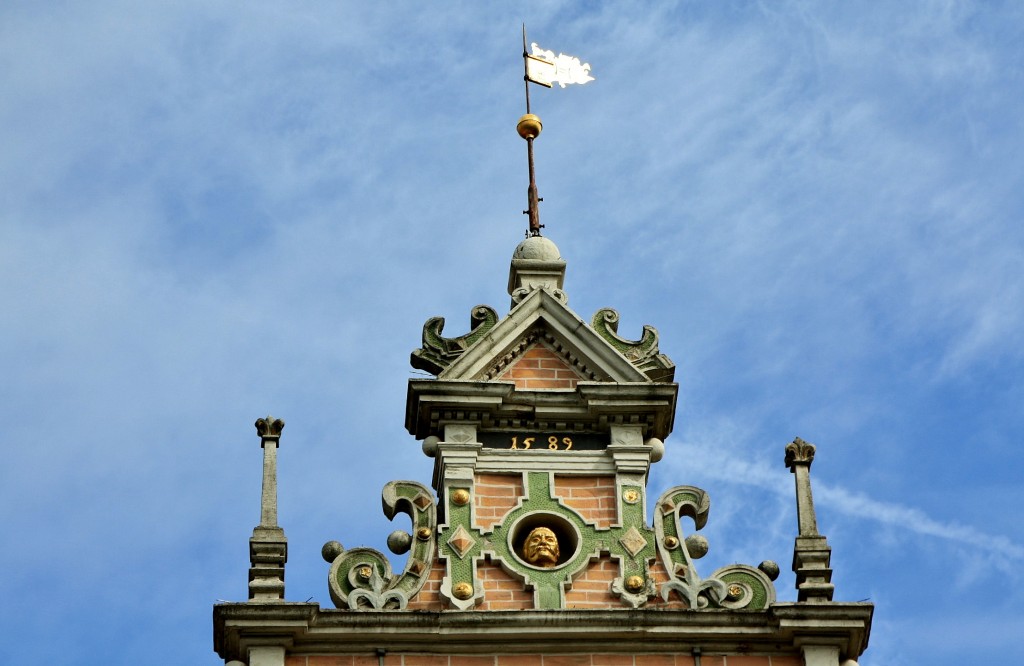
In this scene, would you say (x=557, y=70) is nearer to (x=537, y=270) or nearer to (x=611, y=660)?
(x=537, y=270)

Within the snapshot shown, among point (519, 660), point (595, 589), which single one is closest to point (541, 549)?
point (595, 589)

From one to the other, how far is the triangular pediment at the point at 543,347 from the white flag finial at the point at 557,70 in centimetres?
402

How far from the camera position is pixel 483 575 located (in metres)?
30.9

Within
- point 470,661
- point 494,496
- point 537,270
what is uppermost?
point 537,270

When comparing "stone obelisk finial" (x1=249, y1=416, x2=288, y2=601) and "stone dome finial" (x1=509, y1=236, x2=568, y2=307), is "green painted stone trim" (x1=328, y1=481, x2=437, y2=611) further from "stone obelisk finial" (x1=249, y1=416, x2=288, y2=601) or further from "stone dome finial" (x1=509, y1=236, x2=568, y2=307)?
"stone dome finial" (x1=509, y1=236, x2=568, y2=307)

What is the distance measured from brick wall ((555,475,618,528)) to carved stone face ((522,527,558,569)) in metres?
0.51

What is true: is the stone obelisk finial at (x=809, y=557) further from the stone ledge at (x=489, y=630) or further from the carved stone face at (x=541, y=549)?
the carved stone face at (x=541, y=549)

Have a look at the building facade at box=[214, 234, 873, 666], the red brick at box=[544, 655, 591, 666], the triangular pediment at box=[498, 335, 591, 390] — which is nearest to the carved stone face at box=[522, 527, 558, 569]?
the building facade at box=[214, 234, 873, 666]

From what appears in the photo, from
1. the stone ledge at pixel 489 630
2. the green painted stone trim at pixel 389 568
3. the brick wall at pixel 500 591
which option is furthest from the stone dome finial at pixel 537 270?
the stone ledge at pixel 489 630

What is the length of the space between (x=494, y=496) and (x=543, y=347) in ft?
7.66

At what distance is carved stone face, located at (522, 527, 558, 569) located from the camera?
3105 cm

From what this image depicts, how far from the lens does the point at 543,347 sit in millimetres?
33188

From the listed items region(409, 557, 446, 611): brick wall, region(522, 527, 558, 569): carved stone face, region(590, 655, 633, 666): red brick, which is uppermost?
region(522, 527, 558, 569): carved stone face

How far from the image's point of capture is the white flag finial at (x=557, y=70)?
36.3m
